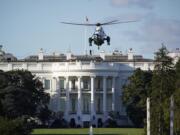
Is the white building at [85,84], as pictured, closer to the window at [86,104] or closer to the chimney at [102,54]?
the window at [86,104]

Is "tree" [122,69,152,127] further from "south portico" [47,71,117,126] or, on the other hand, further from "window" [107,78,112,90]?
"window" [107,78,112,90]

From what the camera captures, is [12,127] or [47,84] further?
[47,84]

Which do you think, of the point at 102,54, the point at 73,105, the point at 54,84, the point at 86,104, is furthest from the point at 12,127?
the point at 102,54

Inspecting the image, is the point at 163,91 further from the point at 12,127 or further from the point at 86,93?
the point at 86,93

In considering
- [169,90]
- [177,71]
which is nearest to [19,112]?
[177,71]

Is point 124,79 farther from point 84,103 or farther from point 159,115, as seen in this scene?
point 159,115

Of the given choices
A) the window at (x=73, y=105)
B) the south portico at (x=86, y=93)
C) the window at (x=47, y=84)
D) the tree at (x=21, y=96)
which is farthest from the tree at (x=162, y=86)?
the window at (x=47, y=84)
